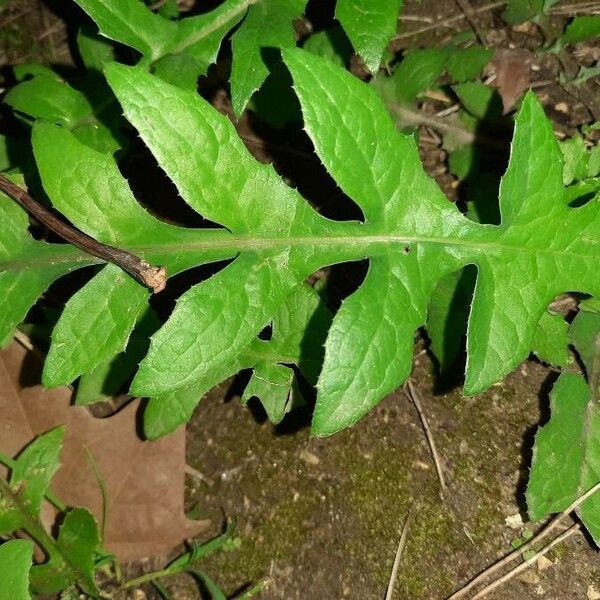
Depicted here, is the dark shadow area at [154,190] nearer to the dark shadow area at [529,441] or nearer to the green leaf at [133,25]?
the green leaf at [133,25]

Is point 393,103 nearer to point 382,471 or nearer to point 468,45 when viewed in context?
point 468,45

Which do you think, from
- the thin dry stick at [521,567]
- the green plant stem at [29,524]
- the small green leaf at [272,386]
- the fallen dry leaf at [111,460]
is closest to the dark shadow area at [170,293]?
the fallen dry leaf at [111,460]

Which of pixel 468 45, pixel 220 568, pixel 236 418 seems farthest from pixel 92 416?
pixel 468 45

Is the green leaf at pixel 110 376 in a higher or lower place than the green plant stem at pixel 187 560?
higher

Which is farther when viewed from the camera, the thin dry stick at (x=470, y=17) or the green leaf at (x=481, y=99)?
the thin dry stick at (x=470, y=17)

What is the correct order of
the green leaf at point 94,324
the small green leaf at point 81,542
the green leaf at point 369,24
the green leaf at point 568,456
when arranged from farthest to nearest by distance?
the small green leaf at point 81,542 → the green leaf at point 568,456 → the green leaf at point 369,24 → the green leaf at point 94,324
